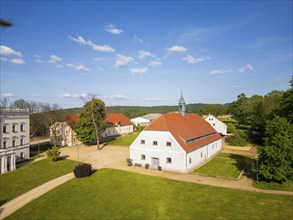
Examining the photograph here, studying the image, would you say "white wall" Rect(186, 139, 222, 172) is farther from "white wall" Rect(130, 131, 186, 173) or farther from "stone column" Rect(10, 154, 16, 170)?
"stone column" Rect(10, 154, 16, 170)

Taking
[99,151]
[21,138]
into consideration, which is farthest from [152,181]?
[21,138]

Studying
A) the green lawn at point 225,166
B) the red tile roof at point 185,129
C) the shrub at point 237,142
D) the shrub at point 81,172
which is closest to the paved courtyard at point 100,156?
the shrub at point 81,172

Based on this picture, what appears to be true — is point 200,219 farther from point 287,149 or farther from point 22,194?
point 22,194

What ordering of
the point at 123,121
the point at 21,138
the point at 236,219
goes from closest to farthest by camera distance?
the point at 236,219 → the point at 21,138 → the point at 123,121

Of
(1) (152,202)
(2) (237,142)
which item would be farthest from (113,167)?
(2) (237,142)

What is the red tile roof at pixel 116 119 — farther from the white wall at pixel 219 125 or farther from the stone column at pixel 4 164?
the stone column at pixel 4 164

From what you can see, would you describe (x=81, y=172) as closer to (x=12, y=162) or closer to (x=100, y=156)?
(x=100, y=156)
